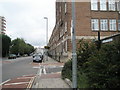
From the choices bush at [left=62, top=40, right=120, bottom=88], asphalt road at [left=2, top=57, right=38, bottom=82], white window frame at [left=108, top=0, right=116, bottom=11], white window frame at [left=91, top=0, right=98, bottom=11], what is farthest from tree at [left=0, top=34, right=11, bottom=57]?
bush at [left=62, top=40, right=120, bottom=88]

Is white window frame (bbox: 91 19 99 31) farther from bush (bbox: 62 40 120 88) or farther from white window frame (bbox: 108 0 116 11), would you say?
bush (bbox: 62 40 120 88)

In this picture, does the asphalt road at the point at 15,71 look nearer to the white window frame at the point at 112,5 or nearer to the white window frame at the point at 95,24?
the white window frame at the point at 95,24

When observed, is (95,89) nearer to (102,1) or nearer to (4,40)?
(102,1)

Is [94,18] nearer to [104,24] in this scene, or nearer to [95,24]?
[95,24]

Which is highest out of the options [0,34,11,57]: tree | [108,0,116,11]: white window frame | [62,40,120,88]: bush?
[108,0,116,11]: white window frame

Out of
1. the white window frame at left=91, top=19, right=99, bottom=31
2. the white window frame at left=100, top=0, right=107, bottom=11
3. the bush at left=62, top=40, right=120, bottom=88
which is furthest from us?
the white window frame at left=100, top=0, right=107, bottom=11

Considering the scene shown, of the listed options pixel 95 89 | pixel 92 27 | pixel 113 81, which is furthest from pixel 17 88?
pixel 92 27

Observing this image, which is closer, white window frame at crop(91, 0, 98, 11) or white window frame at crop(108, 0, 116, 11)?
white window frame at crop(91, 0, 98, 11)

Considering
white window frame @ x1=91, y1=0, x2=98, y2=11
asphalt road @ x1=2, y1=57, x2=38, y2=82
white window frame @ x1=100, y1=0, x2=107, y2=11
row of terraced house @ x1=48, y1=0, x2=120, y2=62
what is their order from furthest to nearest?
white window frame @ x1=100, y1=0, x2=107, y2=11 < white window frame @ x1=91, y1=0, x2=98, y2=11 < row of terraced house @ x1=48, y1=0, x2=120, y2=62 < asphalt road @ x1=2, y1=57, x2=38, y2=82

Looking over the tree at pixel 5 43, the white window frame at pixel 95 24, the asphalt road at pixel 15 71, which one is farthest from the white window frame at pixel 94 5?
the tree at pixel 5 43

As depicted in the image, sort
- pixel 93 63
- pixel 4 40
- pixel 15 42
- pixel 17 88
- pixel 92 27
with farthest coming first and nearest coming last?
pixel 15 42 < pixel 4 40 < pixel 92 27 < pixel 17 88 < pixel 93 63

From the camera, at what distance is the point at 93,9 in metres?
34.8

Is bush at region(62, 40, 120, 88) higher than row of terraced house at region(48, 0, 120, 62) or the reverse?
the reverse

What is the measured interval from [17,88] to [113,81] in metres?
5.81
